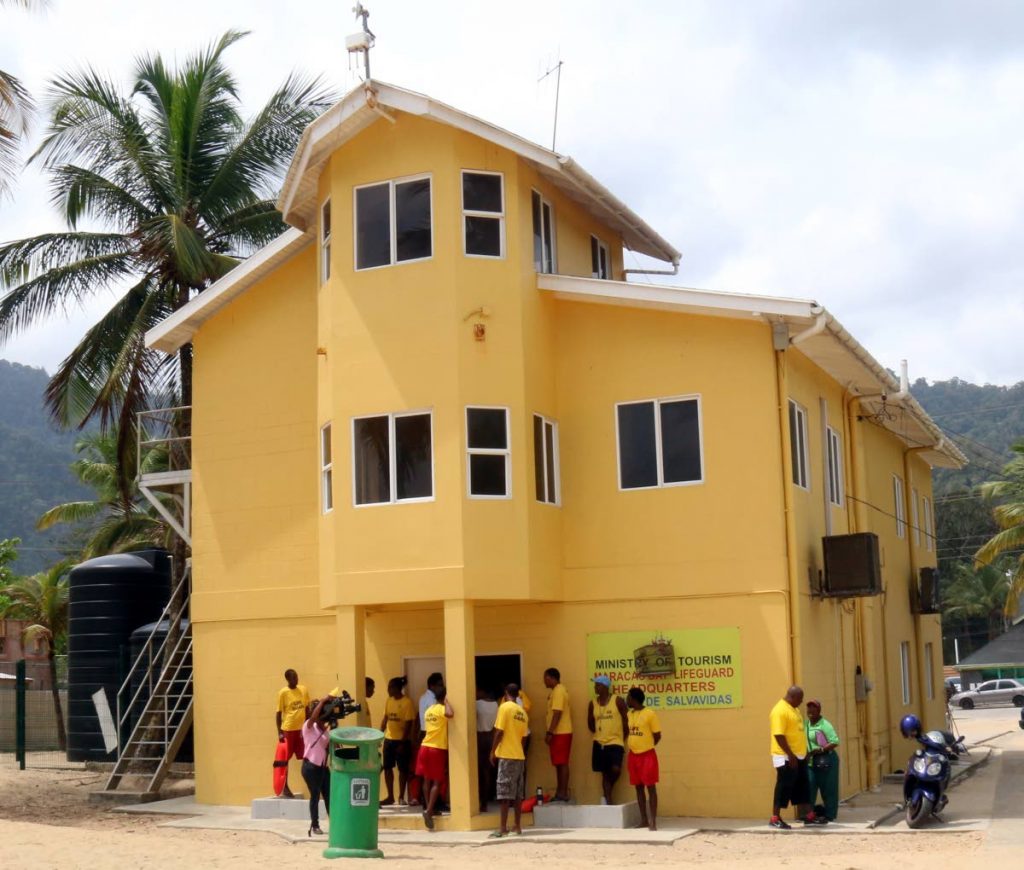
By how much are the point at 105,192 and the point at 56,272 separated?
5.72 feet

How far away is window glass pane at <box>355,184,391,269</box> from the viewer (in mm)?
17562

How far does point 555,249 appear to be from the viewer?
742 inches

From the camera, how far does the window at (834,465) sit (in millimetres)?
19797

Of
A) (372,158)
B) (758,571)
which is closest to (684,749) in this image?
(758,571)

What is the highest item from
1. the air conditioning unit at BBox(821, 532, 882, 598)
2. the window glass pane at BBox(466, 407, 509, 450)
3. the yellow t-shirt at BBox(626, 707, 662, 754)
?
the window glass pane at BBox(466, 407, 509, 450)

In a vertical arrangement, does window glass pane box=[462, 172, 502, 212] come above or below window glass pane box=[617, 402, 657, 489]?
above

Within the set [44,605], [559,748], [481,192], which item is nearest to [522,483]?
[559,748]

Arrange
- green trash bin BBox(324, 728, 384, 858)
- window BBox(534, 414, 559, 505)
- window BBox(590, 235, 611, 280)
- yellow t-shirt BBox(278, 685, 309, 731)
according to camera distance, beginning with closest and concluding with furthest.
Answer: green trash bin BBox(324, 728, 384, 858) < window BBox(534, 414, 559, 505) < yellow t-shirt BBox(278, 685, 309, 731) < window BBox(590, 235, 611, 280)

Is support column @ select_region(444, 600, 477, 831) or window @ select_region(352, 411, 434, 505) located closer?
support column @ select_region(444, 600, 477, 831)

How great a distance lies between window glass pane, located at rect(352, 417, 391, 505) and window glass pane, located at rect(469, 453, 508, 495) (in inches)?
43.3

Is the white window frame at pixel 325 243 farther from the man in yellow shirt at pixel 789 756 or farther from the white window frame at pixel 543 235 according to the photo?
the man in yellow shirt at pixel 789 756

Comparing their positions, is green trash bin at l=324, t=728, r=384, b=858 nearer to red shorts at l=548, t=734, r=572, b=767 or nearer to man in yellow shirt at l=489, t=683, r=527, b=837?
man in yellow shirt at l=489, t=683, r=527, b=837

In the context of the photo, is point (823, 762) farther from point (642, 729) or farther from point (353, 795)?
point (353, 795)

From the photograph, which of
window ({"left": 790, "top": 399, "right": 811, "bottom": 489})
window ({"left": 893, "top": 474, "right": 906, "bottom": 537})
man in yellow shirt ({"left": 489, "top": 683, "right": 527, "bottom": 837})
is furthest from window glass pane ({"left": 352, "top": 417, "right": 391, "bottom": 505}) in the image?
window ({"left": 893, "top": 474, "right": 906, "bottom": 537})
